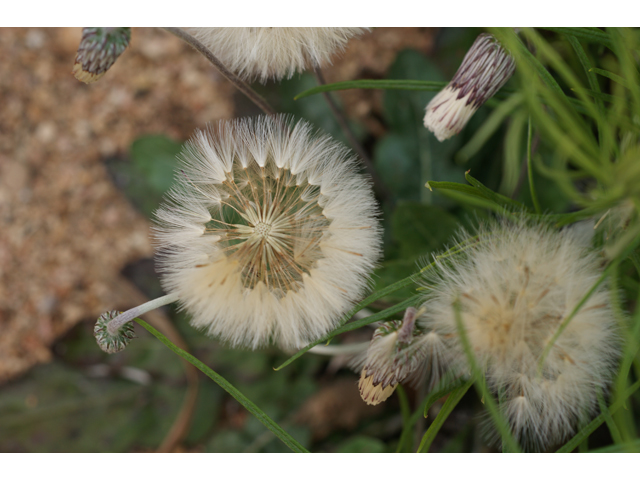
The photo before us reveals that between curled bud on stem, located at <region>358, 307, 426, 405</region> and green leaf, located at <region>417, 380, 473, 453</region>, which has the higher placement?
curled bud on stem, located at <region>358, 307, 426, 405</region>

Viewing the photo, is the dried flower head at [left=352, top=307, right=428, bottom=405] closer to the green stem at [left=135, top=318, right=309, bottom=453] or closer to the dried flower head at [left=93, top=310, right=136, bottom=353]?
the green stem at [left=135, top=318, right=309, bottom=453]

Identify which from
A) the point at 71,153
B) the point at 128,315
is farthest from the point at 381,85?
the point at 71,153

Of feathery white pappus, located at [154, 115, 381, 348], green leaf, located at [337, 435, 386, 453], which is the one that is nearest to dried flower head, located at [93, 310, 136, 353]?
feathery white pappus, located at [154, 115, 381, 348]

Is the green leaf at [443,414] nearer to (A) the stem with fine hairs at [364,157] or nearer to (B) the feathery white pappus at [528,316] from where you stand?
(B) the feathery white pappus at [528,316]

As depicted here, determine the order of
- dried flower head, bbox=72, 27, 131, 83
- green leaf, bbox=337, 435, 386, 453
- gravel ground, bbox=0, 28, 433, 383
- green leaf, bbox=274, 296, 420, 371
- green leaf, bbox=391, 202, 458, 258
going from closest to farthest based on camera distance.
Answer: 1. dried flower head, bbox=72, 27, 131, 83
2. green leaf, bbox=274, 296, 420, 371
3. green leaf, bbox=391, 202, 458, 258
4. green leaf, bbox=337, 435, 386, 453
5. gravel ground, bbox=0, 28, 433, 383

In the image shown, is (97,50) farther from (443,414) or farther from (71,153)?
(71,153)

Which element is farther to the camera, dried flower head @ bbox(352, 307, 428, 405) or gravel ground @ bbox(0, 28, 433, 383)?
gravel ground @ bbox(0, 28, 433, 383)
